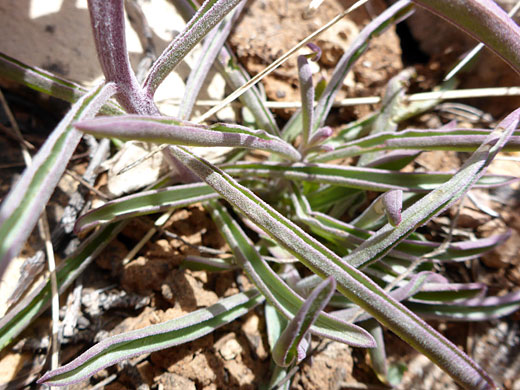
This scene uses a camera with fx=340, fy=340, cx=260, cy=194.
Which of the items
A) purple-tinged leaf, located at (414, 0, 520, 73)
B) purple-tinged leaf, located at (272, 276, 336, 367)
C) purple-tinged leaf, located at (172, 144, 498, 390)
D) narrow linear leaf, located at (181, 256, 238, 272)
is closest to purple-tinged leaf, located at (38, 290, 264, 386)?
narrow linear leaf, located at (181, 256, 238, 272)

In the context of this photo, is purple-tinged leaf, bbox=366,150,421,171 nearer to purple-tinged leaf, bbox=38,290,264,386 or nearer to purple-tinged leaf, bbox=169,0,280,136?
purple-tinged leaf, bbox=169,0,280,136

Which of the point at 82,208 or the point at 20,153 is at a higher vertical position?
the point at 20,153

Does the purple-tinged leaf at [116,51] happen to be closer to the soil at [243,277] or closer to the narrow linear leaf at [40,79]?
the narrow linear leaf at [40,79]

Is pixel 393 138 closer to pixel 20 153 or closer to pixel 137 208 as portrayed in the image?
pixel 137 208

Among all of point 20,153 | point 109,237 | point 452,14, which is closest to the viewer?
point 452,14

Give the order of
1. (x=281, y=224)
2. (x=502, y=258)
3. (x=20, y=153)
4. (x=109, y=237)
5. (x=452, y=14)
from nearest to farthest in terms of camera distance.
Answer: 1. (x=452, y=14)
2. (x=281, y=224)
3. (x=109, y=237)
4. (x=20, y=153)
5. (x=502, y=258)

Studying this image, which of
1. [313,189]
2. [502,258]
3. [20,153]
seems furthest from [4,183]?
[502,258]
